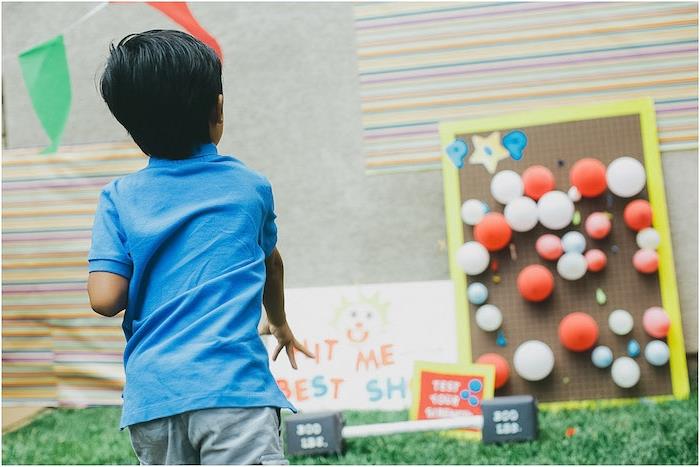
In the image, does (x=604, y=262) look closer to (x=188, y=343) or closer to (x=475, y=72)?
(x=475, y=72)

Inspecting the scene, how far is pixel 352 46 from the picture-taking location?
8.18ft

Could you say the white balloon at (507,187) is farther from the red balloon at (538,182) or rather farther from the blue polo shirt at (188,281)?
the blue polo shirt at (188,281)

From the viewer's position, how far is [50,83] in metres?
2.65

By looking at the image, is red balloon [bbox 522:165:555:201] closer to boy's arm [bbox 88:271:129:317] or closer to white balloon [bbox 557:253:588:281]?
white balloon [bbox 557:253:588:281]

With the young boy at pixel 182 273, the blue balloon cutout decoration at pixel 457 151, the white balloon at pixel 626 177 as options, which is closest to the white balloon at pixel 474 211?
the blue balloon cutout decoration at pixel 457 151

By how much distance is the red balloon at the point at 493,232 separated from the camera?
220 cm

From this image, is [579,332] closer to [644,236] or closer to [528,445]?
[644,236]

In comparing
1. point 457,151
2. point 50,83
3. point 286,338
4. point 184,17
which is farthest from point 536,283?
point 50,83

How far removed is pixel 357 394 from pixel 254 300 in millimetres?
1460

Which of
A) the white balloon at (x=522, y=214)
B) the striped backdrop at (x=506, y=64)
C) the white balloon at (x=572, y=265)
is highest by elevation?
the striped backdrop at (x=506, y=64)

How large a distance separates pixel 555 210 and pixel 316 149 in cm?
75

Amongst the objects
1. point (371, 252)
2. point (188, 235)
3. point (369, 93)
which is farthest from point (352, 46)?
point (188, 235)

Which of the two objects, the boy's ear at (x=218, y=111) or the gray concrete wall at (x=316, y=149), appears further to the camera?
the gray concrete wall at (x=316, y=149)

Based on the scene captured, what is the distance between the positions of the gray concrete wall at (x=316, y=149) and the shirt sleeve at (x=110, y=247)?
1.55 metres
